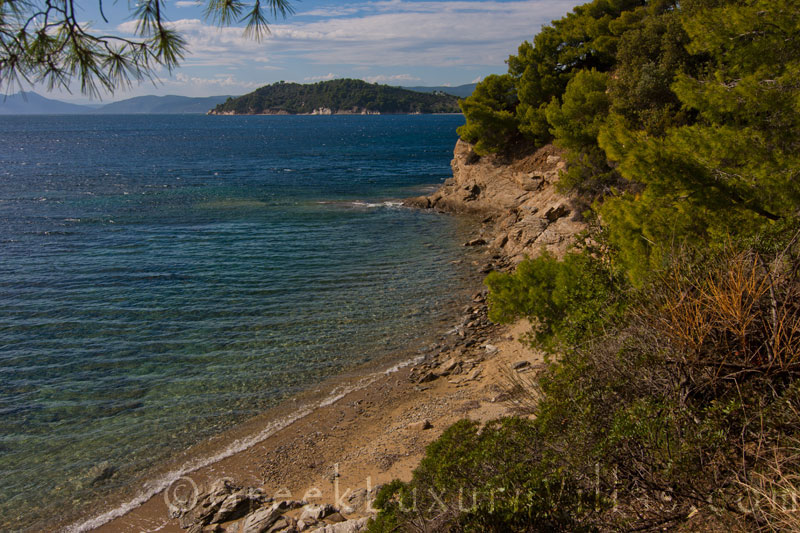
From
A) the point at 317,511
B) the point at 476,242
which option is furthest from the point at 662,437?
the point at 476,242

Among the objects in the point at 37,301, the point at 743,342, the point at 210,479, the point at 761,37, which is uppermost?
the point at 761,37

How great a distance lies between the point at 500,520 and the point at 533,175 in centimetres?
2779

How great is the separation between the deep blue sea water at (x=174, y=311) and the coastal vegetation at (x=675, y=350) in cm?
710

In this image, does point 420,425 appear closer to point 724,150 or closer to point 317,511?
point 317,511

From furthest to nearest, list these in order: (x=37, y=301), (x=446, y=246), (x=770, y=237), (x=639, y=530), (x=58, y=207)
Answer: (x=58, y=207) → (x=446, y=246) → (x=37, y=301) → (x=770, y=237) → (x=639, y=530)

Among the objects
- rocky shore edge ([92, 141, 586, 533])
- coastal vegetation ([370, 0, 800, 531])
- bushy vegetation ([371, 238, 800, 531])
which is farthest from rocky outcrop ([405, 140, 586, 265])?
bushy vegetation ([371, 238, 800, 531])

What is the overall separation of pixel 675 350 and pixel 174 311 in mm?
17113

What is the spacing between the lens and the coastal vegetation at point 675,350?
5.14 m

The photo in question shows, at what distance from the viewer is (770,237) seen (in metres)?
7.53

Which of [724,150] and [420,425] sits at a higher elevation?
[724,150]

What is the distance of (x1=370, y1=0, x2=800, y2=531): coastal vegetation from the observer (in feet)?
16.9

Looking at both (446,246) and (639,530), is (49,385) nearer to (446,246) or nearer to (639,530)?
(639,530)

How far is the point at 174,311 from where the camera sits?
61.1 feet

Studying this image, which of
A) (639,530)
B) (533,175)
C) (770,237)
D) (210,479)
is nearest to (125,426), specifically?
(210,479)
